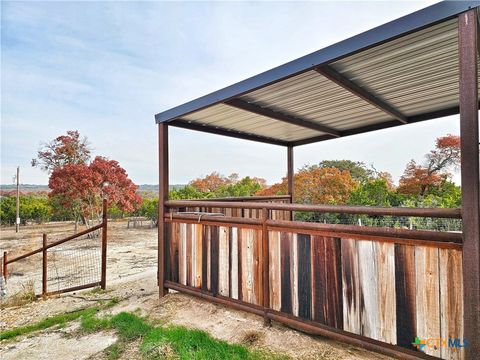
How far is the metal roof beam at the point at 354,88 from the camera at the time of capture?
2.18 meters

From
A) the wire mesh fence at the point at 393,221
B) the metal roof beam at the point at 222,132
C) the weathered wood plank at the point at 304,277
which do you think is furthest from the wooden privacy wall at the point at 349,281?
the wire mesh fence at the point at 393,221

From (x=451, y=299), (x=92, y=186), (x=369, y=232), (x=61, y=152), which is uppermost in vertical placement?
(x=61, y=152)

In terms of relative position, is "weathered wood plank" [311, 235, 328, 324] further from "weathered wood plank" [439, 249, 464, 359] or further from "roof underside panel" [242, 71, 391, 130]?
"roof underside panel" [242, 71, 391, 130]

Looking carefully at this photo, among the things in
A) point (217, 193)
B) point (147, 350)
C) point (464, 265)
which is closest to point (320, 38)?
point (217, 193)

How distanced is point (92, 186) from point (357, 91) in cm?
1088

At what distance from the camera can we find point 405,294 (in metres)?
1.74

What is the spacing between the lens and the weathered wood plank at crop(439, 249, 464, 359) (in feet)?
5.05

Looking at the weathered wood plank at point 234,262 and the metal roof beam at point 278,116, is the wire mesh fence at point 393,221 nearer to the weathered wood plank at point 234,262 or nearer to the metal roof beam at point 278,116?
the metal roof beam at point 278,116

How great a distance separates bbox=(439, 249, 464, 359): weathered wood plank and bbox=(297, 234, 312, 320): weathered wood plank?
2.92ft

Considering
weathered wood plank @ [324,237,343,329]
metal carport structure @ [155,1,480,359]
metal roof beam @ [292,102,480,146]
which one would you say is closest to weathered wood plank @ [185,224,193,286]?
metal carport structure @ [155,1,480,359]

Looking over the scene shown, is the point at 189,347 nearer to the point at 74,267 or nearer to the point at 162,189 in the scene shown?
the point at 162,189

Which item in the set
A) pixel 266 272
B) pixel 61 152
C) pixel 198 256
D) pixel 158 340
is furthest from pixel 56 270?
pixel 61 152

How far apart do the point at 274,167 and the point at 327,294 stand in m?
15.3

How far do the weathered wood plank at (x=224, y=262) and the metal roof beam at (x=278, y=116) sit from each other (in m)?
1.44
